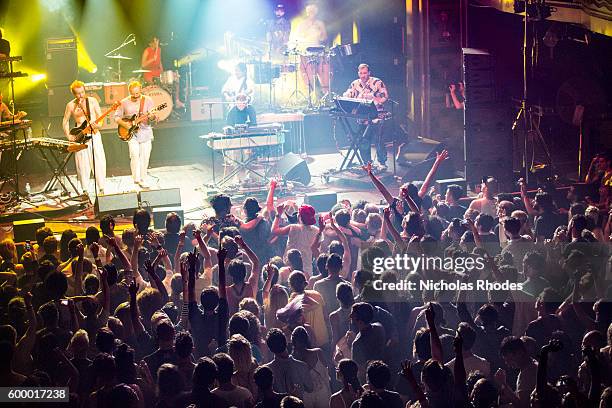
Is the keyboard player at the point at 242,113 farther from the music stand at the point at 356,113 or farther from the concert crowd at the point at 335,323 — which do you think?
the concert crowd at the point at 335,323

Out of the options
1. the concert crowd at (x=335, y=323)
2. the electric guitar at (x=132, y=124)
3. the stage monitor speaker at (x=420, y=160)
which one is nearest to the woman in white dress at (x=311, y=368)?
the concert crowd at (x=335, y=323)

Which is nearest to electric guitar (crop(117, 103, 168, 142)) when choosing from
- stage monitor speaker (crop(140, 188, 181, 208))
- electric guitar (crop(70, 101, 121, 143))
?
electric guitar (crop(70, 101, 121, 143))

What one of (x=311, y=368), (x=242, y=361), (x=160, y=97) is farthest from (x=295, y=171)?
(x=242, y=361)

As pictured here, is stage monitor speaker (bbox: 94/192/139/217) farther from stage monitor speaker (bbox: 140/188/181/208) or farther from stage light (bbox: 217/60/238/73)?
stage light (bbox: 217/60/238/73)

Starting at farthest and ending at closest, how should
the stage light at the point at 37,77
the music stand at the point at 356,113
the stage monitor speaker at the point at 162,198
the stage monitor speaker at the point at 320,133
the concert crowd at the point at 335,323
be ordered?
the stage monitor speaker at the point at 320,133
the stage light at the point at 37,77
the music stand at the point at 356,113
the stage monitor speaker at the point at 162,198
the concert crowd at the point at 335,323

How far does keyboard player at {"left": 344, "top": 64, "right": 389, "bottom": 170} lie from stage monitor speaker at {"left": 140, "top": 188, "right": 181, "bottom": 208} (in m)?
4.87

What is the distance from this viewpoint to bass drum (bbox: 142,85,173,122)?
19.5m

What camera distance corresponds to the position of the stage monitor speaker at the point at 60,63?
18516 mm

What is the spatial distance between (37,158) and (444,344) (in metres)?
13.7

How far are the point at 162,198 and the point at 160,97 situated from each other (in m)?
7.88

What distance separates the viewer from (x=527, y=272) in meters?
6.95

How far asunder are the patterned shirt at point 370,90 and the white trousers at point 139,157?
13.9 ft

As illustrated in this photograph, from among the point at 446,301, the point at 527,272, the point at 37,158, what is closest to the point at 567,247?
the point at 527,272

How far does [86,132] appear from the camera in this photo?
1406cm
